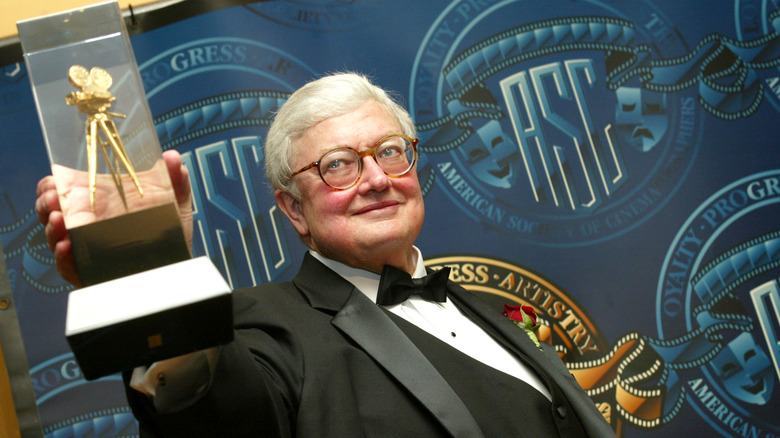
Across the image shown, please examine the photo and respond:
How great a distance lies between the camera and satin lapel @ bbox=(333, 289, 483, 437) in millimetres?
1456

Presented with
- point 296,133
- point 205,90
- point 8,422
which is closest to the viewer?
point 296,133

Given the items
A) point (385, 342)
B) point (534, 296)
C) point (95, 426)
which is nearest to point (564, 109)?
point (534, 296)

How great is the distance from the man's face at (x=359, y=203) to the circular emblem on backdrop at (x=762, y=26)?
1612 mm

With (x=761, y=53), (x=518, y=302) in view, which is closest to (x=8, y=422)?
(x=518, y=302)

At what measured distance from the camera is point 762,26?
2719 millimetres

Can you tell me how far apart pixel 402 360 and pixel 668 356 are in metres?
1.36

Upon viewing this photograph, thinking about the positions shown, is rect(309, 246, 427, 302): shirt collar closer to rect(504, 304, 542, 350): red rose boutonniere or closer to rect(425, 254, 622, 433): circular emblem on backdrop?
rect(504, 304, 542, 350): red rose boutonniere

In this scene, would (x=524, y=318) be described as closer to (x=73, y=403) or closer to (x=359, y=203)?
(x=359, y=203)

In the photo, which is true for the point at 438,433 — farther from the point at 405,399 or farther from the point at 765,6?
the point at 765,6

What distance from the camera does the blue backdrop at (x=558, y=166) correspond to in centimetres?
244

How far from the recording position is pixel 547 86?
103 inches

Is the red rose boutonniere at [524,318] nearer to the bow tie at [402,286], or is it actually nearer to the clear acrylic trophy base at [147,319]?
the bow tie at [402,286]

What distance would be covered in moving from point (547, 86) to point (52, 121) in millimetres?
1834

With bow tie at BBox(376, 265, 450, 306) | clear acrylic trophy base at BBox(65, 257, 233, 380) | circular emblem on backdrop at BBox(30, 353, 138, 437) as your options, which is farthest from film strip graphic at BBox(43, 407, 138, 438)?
clear acrylic trophy base at BBox(65, 257, 233, 380)
